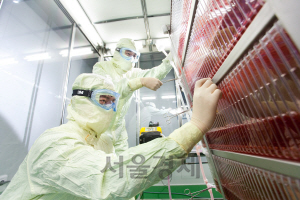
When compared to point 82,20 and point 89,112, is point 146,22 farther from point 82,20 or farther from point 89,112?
point 89,112

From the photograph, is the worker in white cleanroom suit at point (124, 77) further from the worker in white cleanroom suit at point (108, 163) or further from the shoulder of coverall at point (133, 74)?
the worker in white cleanroom suit at point (108, 163)

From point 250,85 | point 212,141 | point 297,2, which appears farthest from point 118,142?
point 297,2

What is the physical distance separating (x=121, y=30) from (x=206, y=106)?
2694 mm

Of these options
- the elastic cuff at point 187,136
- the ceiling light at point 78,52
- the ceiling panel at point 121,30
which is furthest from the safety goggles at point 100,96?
the ceiling panel at point 121,30

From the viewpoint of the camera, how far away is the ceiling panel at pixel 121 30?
2.63 meters

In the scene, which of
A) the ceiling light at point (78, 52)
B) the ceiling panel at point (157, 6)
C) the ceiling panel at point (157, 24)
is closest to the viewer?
the ceiling light at point (78, 52)

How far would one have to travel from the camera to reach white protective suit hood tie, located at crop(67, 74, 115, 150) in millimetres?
989

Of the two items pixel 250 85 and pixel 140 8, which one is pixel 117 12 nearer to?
pixel 140 8

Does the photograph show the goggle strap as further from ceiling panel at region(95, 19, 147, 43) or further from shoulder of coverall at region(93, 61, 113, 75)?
ceiling panel at region(95, 19, 147, 43)

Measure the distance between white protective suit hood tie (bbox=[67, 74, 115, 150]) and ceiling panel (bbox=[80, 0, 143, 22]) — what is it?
172 centimetres

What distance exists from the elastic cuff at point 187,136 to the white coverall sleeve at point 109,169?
10mm

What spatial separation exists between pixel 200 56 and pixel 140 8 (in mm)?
2035

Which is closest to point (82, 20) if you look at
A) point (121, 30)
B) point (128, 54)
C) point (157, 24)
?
point (121, 30)

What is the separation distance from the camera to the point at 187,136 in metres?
0.60
